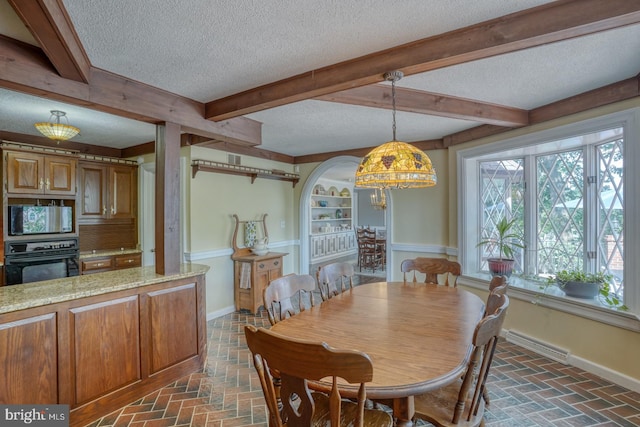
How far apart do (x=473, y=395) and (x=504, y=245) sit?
2.54 metres

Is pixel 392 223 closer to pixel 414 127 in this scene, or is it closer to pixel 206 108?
pixel 414 127

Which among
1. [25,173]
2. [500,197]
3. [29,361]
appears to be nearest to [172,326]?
[29,361]

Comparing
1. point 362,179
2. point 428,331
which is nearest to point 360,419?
point 428,331

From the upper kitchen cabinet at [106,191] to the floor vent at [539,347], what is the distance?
17.0ft

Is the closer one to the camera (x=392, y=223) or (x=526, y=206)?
(x=526, y=206)

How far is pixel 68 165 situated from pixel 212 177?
1.70m

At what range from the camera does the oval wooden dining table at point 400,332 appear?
1.23 metres

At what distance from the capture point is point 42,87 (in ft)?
6.05

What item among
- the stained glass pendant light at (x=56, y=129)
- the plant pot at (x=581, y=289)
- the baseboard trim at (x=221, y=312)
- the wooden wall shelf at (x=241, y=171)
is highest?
the stained glass pendant light at (x=56, y=129)

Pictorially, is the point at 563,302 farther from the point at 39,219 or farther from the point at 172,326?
the point at 39,219

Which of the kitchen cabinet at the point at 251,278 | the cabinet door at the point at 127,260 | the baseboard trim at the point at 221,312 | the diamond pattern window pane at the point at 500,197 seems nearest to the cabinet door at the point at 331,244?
the kitchen cabinet at the point at 251,278

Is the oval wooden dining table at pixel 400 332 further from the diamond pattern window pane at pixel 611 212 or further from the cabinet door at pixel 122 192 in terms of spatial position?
the cabinet door at pixel 122 192

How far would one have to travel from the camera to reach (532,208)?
11.3 ft

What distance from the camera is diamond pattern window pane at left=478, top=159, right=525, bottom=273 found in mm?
3566
